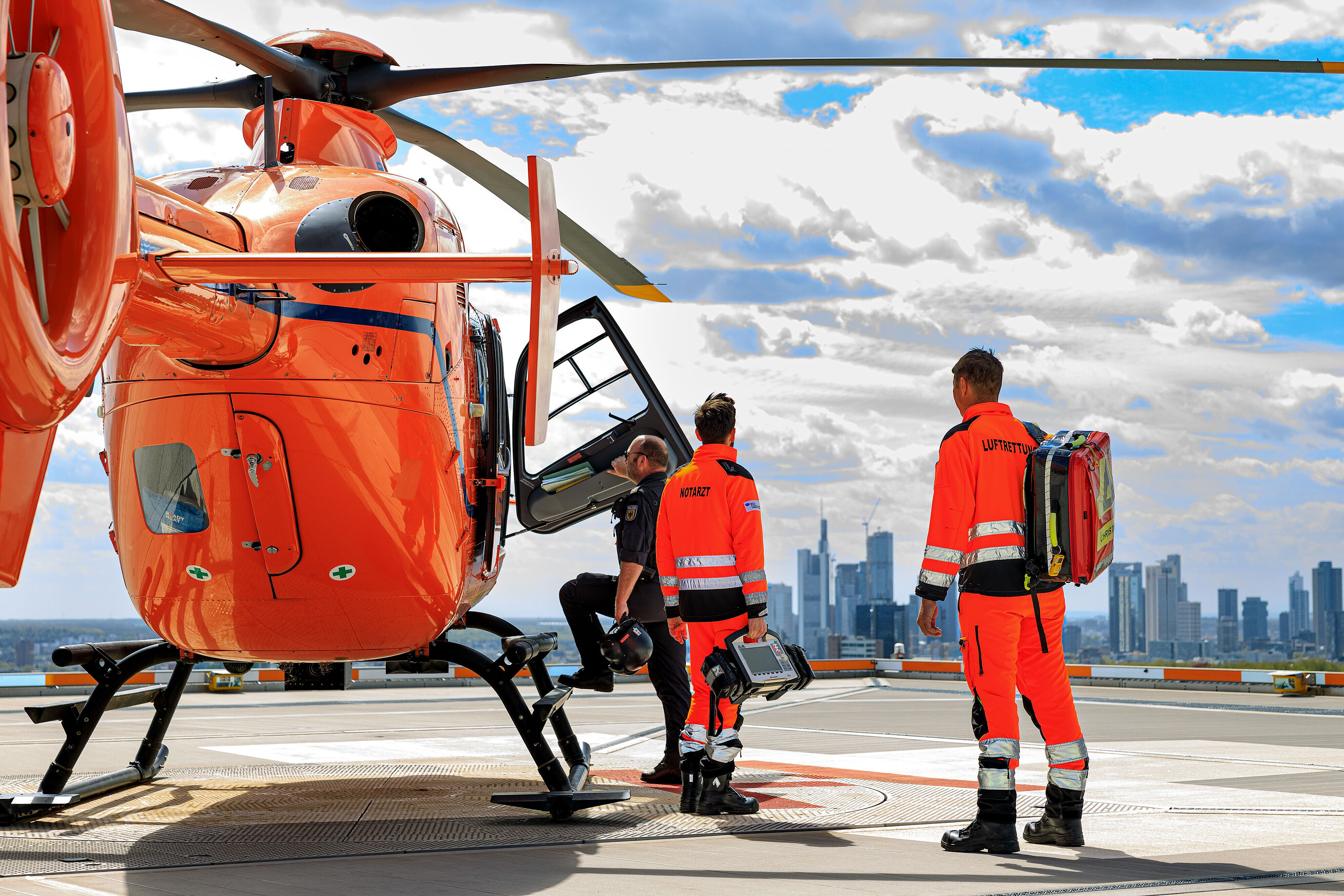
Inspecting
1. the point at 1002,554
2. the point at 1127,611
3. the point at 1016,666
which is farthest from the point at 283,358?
the point at 1127,611

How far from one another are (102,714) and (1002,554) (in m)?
4.88

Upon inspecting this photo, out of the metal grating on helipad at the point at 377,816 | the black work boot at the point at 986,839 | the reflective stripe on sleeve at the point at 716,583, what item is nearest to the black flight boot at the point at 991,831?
the black work boot at the point at 986,839

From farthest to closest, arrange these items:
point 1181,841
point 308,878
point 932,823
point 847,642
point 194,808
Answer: point 847,642 → point 194,808 → point 932,823 → point 1181,841 → point 308,878

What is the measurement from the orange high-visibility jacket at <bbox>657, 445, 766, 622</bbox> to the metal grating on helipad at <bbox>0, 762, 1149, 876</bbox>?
1.07 meters

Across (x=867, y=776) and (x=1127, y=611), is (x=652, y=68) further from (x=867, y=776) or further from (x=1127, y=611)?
(x=1127, y=611)

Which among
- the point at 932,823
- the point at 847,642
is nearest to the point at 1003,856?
the point at 932,823

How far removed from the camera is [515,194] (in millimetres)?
8242

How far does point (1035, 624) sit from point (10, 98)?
4436mm

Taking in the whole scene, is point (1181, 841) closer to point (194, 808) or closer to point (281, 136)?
point (194, 808)

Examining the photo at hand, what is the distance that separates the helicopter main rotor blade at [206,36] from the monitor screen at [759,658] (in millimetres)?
3953

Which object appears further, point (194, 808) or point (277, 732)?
point (277, 732)

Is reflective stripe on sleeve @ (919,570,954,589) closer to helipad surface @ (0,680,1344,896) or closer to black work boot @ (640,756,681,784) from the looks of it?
helipad surface @ (0,680,1344,896)

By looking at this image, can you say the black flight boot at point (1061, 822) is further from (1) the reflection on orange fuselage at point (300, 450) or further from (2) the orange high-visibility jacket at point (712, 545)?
(1) the reflection on orange fuselage at point (300, 450)

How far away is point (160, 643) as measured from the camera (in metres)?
7.12
